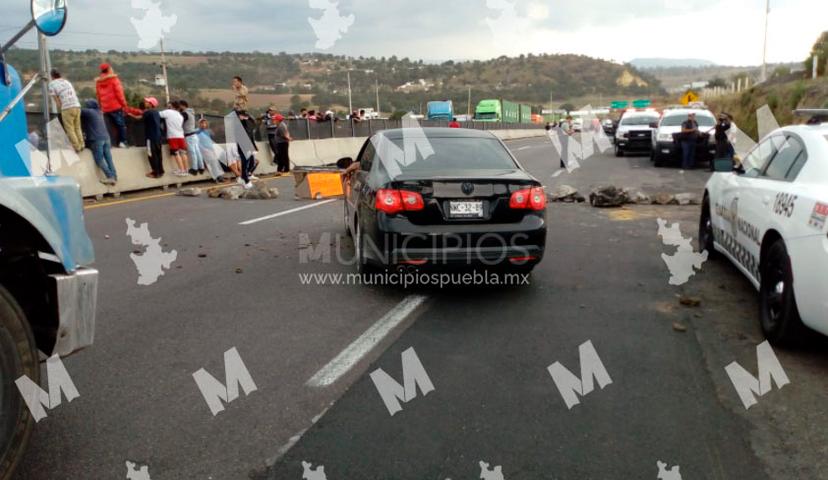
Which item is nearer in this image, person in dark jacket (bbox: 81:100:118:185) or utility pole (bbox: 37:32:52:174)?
utility pole (bbox: 37:32:52:174)

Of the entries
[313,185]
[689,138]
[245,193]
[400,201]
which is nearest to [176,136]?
[245,193]

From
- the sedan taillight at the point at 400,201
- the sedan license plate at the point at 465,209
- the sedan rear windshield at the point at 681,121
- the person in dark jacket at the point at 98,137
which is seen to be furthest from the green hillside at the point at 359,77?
the sedan rear windshield at the point at 681,121

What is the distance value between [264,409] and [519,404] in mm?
1474

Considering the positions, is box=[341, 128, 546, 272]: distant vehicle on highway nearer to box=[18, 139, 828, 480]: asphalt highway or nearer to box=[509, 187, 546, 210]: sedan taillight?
box=[509, 187, 546, 210]: sedan taillight

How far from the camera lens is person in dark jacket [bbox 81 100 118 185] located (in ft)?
42.2

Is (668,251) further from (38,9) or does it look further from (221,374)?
(38,9)

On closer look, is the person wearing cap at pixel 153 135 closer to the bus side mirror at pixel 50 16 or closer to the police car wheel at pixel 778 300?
the bus side mirror at pixel 50 16

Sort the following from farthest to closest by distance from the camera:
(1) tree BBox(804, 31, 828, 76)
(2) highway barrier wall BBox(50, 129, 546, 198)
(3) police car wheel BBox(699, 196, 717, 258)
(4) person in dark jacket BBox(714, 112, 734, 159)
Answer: (1) tree BBox(804, 31, 828, 76) → (4) person in dark jacket BBox(714, 112, 734, 159) → (2) highway barrier wall BBox(50, 129, 546, 198) → (3) police car wheel BBox(699, 196, 717, 258)

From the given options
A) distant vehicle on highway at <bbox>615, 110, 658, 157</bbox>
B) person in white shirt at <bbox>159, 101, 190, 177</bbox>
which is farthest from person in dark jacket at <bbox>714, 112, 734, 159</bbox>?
person in white shirt at <bbox>159, 101, 190, 177</bbox>

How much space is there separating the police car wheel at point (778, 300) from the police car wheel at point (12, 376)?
443cm

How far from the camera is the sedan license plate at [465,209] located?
19.6ft

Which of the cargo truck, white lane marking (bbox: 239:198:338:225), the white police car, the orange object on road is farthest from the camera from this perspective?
the orange object on road

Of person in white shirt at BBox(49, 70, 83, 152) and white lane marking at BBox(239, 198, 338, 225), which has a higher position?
person in white shirt at BBox(49, 70, 83, 152)

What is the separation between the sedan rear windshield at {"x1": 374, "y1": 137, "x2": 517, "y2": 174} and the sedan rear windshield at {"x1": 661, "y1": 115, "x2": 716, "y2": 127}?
1662 centimetres
